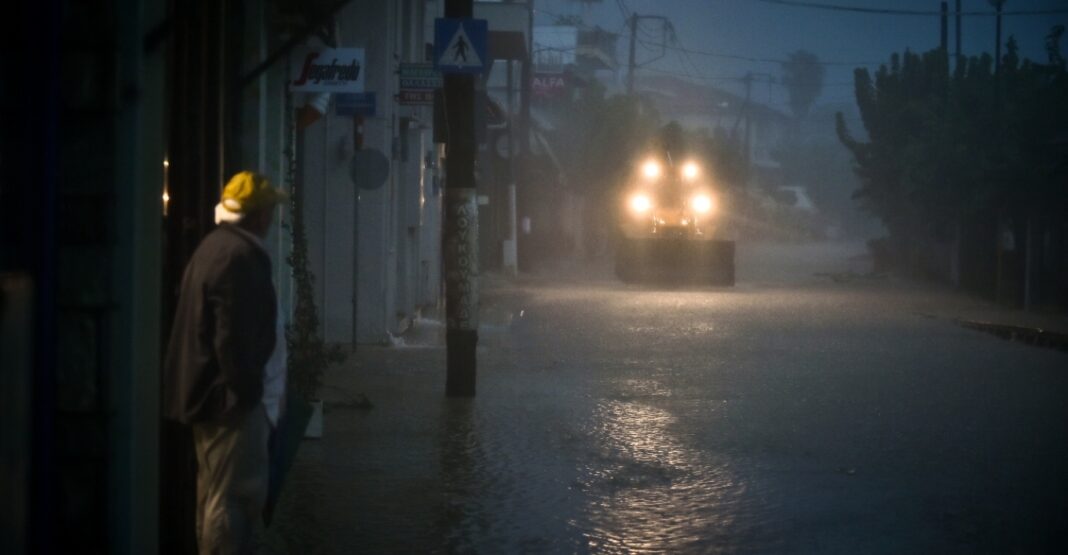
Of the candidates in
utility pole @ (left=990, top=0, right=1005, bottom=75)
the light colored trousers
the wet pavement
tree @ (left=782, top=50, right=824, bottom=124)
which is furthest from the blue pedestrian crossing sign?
tree @ (left=782, top=50, right=824, bottom=124)

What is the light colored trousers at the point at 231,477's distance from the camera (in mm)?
5707

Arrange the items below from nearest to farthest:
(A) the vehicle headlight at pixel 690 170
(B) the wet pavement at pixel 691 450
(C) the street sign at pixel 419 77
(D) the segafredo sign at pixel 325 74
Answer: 1. (B) the wet pavement at pixel 691 450
2. (D) the segafredo sign at pixel 325 74
3. (C) the street sign at pixel 419 77
4. (A) the vehicle headlight at pixel 690 170

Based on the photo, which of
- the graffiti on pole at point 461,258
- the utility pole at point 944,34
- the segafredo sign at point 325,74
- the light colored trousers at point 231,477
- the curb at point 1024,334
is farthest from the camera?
the utility pole at point 944,34

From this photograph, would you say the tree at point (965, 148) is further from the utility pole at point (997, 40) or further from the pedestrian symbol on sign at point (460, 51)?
the pedestrian symbol on sign at point (460, 51)

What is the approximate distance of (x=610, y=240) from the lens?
5891 centimetres

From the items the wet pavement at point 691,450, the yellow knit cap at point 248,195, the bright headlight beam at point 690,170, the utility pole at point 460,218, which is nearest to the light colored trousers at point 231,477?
the yellow knit cap at point 248,195

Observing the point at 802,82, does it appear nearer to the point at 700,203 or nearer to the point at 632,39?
the point at 632,39

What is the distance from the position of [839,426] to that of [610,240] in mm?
47400

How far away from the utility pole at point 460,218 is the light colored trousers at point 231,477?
22.5ft

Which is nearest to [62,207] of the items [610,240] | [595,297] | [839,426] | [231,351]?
[231,351]

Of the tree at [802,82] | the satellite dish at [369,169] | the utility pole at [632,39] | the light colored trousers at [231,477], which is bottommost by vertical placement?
the light colored trousers at [231,477]

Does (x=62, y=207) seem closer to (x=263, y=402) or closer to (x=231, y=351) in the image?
(x=231, y=351)

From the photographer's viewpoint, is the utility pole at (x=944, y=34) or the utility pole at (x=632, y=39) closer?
the utility pole at (x=944, y=34)

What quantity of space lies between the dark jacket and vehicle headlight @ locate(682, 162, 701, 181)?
33.9 metres
